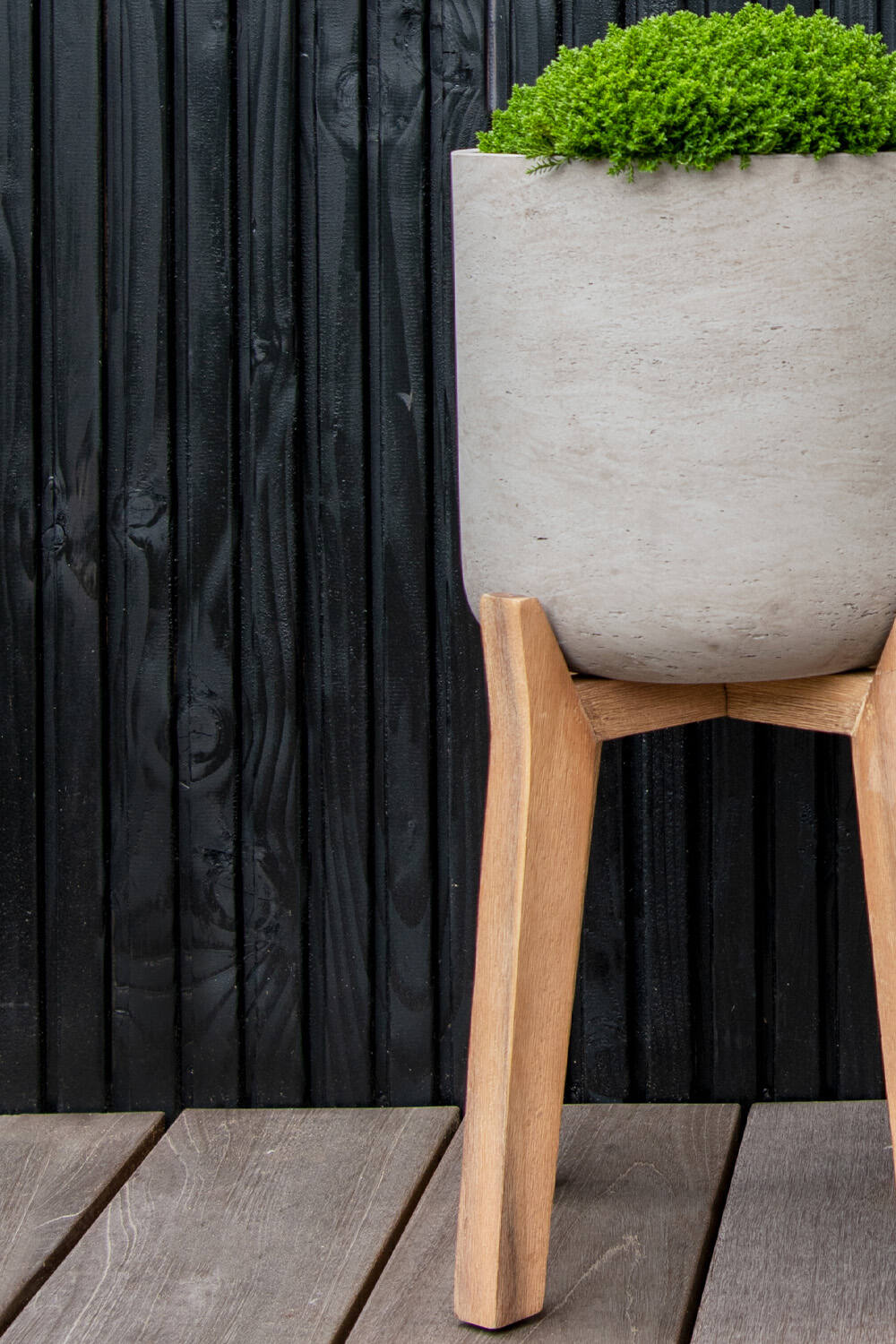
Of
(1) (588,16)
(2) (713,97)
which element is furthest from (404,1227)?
(1) (588,16)

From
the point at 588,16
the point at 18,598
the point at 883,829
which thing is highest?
the point at 588,16

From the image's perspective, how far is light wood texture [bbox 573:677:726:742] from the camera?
5.12ft

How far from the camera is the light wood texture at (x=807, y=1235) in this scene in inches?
59.0

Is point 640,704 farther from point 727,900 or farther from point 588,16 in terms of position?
point 588,16

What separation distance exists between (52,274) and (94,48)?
1.00ft

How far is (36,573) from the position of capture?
6.77 ft

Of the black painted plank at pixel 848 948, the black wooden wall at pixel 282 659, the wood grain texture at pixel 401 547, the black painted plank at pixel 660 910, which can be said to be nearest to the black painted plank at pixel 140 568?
the black wooden wall at pixel 282 659

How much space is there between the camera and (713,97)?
1.34m

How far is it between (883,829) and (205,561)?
3.31 ft

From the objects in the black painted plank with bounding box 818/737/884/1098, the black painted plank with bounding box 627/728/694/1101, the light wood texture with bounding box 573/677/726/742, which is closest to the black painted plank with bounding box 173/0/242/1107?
the black painted plank with bounding box 627/728/694/1101

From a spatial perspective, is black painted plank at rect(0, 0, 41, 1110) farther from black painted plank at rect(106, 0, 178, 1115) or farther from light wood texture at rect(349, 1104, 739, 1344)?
light wood texture at rect(349, 1104, 739, 1344)

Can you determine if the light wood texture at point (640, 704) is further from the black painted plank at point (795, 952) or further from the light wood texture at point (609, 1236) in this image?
the light wood texture at point (609, 1236)

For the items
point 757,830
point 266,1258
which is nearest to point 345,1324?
point 266,1258

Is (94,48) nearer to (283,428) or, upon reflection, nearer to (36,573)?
(283,428)
